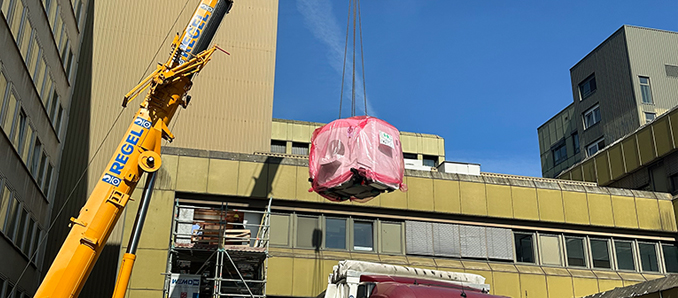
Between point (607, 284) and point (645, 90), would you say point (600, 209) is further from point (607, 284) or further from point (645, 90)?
point (645, 90)

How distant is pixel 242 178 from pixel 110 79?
12.2 m

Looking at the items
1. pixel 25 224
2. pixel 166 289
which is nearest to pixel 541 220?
pixel 166 289

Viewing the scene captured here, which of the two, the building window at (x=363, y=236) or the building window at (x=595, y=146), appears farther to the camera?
the building window at (x=595, y=146)

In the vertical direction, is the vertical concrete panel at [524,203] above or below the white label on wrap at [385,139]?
above

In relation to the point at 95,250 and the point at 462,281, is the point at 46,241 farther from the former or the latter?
the point at 462,281

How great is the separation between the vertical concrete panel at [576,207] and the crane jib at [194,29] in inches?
584

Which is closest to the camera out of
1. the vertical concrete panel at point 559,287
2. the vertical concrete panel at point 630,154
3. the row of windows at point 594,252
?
the vertical concrete panel at point 559,287

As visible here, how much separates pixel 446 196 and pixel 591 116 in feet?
96.9

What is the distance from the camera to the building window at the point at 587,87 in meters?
47.6

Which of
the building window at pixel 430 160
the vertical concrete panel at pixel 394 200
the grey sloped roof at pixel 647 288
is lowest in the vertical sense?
the grey sloped roof at pixel 647 288

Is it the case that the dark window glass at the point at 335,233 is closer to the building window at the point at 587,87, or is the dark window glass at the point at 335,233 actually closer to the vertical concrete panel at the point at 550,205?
the vertical concrete panel at the point at 550,205

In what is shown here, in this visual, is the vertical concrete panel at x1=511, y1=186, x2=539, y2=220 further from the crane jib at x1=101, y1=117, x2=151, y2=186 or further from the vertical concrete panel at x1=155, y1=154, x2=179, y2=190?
the crane jib at x1=101, y1=117, x2=151, y2=186

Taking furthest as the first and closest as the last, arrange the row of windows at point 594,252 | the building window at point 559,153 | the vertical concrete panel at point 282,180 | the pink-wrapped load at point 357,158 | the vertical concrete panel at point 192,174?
the building window at point 559,153
the row of windows at point 594,252
the vertical concrete panel at point 282,180
the vertical concrete panel at point 192,174
the pink-wrapped load at point 357,158

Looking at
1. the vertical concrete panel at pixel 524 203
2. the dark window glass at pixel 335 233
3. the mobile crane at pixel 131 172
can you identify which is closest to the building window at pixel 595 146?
the vertical concrete panel at pixel 524 203
